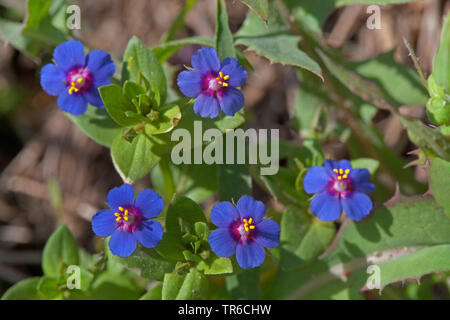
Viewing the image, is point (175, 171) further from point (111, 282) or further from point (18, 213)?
point (18, 213)

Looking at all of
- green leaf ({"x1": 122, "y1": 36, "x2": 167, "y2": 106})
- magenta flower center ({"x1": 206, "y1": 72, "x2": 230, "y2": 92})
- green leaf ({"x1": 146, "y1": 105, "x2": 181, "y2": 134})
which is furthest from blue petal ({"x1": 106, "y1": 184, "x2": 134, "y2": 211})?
magenta flower center ({"x1": 206, "y1": 72, "x2": 230, "y2": 92})

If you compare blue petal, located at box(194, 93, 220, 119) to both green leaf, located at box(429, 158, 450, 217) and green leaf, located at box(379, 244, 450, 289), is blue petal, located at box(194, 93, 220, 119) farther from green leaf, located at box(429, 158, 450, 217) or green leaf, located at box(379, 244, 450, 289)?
green leaf, located at box(379, 244, 450, 289)

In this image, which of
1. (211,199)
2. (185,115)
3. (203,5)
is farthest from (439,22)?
(185,115)

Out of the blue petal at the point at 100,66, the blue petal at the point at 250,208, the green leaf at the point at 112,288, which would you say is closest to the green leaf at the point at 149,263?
the blue petal at the point at 250,208

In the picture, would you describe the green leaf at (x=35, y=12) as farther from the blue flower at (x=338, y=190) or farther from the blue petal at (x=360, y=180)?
the blue petal at (x=360, y=180)

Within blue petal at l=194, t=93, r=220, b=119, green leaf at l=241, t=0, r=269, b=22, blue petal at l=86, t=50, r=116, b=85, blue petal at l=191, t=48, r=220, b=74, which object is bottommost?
blue petal at l=194, t=93, r=220, b=119

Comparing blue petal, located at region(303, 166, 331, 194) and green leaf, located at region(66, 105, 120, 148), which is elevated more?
green leaf, located at region(66, 105, 120, 148)

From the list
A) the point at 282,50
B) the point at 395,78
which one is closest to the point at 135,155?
the point at 282,50
